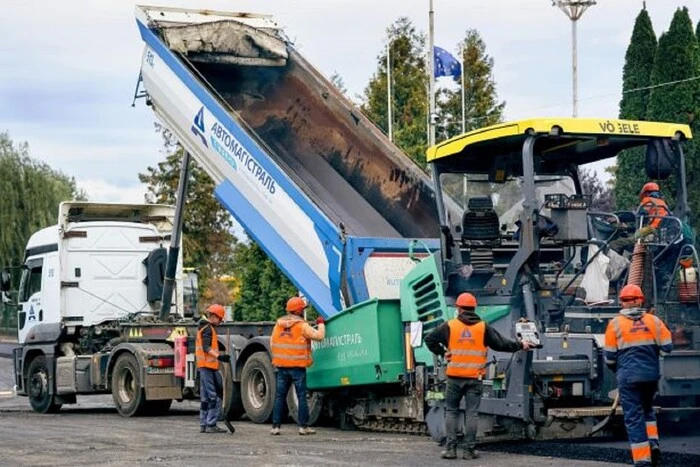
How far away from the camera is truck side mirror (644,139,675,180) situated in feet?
40.8

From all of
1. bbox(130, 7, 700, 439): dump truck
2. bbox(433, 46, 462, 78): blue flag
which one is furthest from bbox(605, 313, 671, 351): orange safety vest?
bbox(433, 46, 462, 78): blue flag

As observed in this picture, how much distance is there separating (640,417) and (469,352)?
180 centimetres

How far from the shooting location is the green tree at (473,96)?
4241 centimetres

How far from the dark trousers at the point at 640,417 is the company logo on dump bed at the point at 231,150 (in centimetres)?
A: 575

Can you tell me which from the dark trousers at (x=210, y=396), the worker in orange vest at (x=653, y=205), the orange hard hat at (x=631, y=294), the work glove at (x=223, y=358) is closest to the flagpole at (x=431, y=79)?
the work glove at (x=223, y=358)

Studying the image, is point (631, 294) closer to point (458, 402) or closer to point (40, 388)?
point (458, 402)

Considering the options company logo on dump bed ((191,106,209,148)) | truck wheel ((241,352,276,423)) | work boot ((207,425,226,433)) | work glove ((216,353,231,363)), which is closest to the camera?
work boot ((207,425,226,433))

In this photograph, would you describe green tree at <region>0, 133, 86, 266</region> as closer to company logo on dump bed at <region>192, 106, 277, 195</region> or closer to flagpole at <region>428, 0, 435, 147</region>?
flagpole at <region>428, 0, 435, 147</region>

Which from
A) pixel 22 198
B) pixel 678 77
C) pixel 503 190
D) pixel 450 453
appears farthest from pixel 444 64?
pixel 22 198

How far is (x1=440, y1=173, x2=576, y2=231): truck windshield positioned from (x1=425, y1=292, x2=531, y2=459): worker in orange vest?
1000mm

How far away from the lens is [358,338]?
552 inches

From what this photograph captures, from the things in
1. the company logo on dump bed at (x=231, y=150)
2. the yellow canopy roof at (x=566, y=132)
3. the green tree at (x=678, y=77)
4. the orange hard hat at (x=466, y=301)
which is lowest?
the orange hard hat at (x=466, y=301)

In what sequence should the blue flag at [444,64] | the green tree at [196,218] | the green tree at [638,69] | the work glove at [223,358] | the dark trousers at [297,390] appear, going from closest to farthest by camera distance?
the dark trousers at [297,390]
the work glove at [223,358]
the green tree at [638,69]
the blue flag at [444,64]
the green tree at [196,218]

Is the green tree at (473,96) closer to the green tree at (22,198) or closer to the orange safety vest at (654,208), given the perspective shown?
the green tree at (22,198)
